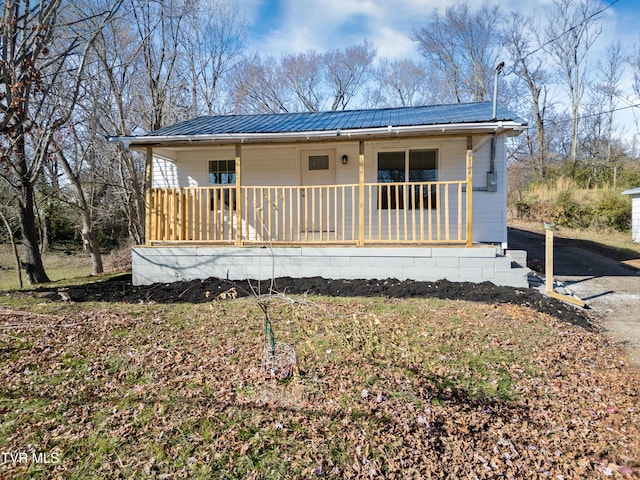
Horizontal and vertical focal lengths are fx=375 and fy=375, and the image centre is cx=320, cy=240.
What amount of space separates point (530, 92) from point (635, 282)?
847 inches

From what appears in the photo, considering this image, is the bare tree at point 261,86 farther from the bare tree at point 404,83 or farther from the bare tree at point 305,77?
the bare tree at point 404,83

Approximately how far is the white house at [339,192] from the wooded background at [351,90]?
491 cm

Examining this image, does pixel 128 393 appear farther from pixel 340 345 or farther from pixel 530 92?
pixel 530 92

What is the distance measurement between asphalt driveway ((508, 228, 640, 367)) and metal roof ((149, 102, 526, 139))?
3734mm

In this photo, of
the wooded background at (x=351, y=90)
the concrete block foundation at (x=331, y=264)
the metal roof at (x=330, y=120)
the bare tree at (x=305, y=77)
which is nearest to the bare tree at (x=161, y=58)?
the wooded background at (x=351, y=90)

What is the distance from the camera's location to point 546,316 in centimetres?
520

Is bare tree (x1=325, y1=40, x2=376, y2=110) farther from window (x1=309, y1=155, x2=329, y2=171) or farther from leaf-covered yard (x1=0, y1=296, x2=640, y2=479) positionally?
leaf-covered yard (x1=0, y1=296, x2=640, y2=479)

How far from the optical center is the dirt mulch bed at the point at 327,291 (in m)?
5.82

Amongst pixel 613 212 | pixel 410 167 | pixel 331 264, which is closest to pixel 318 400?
pixel 331 264

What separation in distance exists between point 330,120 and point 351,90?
19.1 m

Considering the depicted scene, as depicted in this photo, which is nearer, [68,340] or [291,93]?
[68,340]

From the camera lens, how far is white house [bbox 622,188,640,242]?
1494 centimetres

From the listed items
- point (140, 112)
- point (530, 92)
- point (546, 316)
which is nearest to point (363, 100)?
point (530, 92)

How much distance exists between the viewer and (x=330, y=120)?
8953mm
